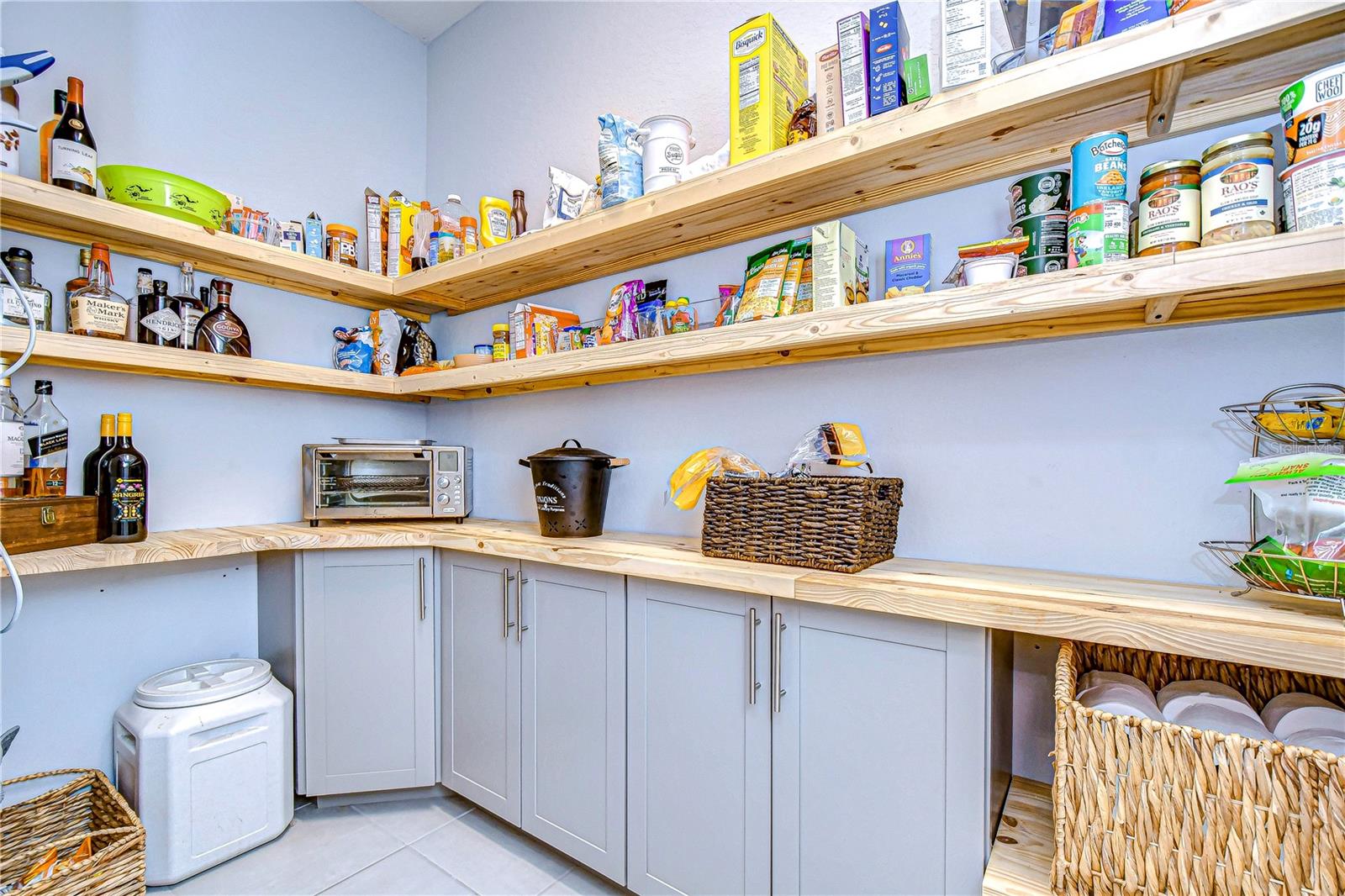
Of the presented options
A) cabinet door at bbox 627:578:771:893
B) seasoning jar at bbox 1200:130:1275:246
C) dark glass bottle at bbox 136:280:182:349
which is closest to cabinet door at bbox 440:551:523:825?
cabinet door at bbox 627:578:771:893

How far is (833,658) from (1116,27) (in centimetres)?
→ 130

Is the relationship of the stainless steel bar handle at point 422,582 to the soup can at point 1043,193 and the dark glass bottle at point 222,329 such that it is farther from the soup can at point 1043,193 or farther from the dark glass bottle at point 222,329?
the soup can at point 1043,193

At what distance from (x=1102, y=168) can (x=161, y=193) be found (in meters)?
→ 2.53

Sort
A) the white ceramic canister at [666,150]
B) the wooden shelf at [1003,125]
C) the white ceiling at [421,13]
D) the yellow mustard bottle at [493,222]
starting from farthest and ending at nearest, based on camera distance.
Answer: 1. the white ceiling at [421,13]
2. the yellow mustard bottle at [493,222]
3. the white ceramic canister at [666,150]
4. the wooden shelf at [1003,125]

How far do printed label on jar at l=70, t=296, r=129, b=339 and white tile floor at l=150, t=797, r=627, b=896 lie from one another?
63.6 inches

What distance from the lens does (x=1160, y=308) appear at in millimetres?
1128

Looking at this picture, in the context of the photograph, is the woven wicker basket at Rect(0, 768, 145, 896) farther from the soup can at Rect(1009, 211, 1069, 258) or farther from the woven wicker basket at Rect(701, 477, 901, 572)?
the soup can at Rect(1009, 211, 1069, 258)

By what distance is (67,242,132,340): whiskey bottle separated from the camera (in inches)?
69.2

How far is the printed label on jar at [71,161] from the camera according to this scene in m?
1.73

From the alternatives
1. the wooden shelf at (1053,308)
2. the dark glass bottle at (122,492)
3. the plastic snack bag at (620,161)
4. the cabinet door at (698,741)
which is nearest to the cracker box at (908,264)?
the wooden shelf at (1053,308)

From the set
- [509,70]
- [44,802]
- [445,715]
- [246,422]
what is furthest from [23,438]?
[509,70]

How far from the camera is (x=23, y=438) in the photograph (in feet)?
5.57

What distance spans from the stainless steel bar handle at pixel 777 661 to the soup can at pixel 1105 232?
35.8 inches

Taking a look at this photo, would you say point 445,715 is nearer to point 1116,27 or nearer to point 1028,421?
point 1028,421
